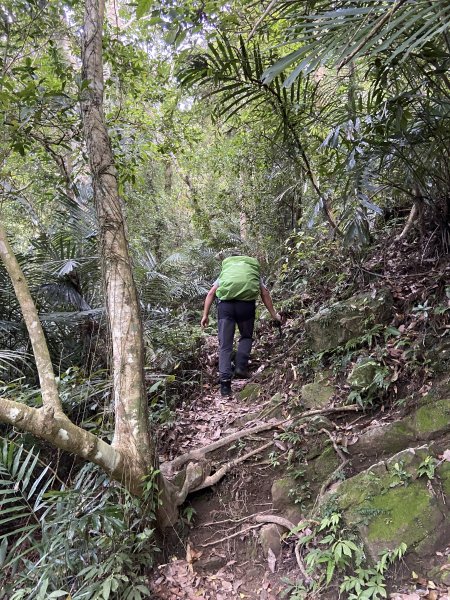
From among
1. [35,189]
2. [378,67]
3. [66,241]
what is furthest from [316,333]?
[35,189]

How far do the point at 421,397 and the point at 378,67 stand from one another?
2747mm

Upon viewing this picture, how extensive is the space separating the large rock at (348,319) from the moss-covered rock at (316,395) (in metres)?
0.54

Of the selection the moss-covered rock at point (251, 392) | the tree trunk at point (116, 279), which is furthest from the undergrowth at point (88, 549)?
the moss-covered rock at point (251, 392)

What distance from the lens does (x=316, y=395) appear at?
3.65m

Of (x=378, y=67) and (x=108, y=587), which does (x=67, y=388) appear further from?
(x=378, y=67)

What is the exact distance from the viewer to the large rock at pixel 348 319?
3.87 metres

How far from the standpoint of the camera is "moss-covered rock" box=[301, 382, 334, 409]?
11.7ft

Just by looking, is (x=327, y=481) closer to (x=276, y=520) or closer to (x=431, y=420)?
(x=276, y=520)

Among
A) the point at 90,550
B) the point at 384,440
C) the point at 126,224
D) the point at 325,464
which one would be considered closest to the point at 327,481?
the point at 325,464

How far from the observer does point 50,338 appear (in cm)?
453

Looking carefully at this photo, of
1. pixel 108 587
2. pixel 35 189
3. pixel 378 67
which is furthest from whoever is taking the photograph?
pixel 35 189

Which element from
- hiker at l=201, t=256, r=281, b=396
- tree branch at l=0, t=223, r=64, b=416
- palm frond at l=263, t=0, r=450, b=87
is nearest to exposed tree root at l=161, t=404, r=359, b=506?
hiker at l=201, t=256, r=281, b=396

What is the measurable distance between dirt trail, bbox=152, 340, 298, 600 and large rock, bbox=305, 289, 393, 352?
893mm

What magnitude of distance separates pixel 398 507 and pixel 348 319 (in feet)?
6.34
